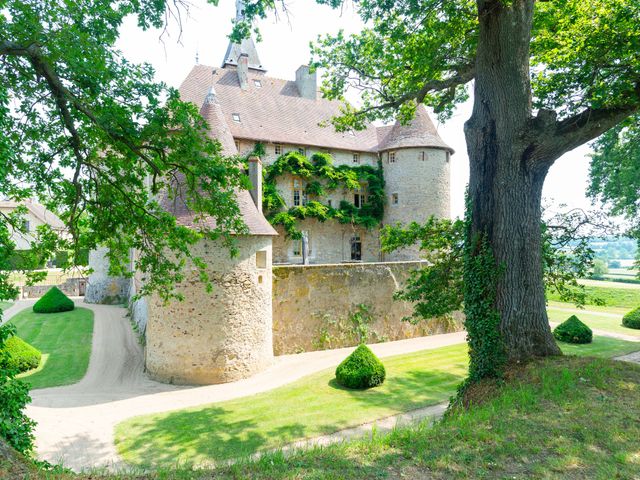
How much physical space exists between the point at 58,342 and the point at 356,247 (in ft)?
56.8

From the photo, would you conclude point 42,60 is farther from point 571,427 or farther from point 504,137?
point 571,427

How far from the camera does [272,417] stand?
9242 mm

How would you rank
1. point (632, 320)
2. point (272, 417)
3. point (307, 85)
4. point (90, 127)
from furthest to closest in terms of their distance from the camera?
point (307, 85) → point (632, 320) → point (272, 417) → point (90, 127)

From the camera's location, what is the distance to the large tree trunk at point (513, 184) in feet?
22.2

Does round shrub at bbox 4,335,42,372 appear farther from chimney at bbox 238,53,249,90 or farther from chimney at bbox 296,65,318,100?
chimney at bbox 296,65,318,100

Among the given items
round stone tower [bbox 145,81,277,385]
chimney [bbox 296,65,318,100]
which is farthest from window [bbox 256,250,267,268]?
chimney [bbox 296,65,318,100]

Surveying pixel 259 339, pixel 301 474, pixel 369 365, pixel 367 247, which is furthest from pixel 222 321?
pixel 367 247

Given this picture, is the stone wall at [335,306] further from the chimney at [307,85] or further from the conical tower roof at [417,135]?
the chimney at [307,85]

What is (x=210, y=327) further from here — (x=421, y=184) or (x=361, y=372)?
(x=421, y=184)

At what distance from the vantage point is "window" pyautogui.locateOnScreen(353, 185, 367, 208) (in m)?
26.8

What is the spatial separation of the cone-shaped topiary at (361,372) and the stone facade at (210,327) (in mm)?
3117

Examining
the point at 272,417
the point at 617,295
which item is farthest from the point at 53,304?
the point at 617,295

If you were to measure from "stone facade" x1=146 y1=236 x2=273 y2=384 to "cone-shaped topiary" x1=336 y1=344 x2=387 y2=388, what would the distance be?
3117 millimetres

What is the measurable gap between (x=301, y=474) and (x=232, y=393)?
26.8 ft
